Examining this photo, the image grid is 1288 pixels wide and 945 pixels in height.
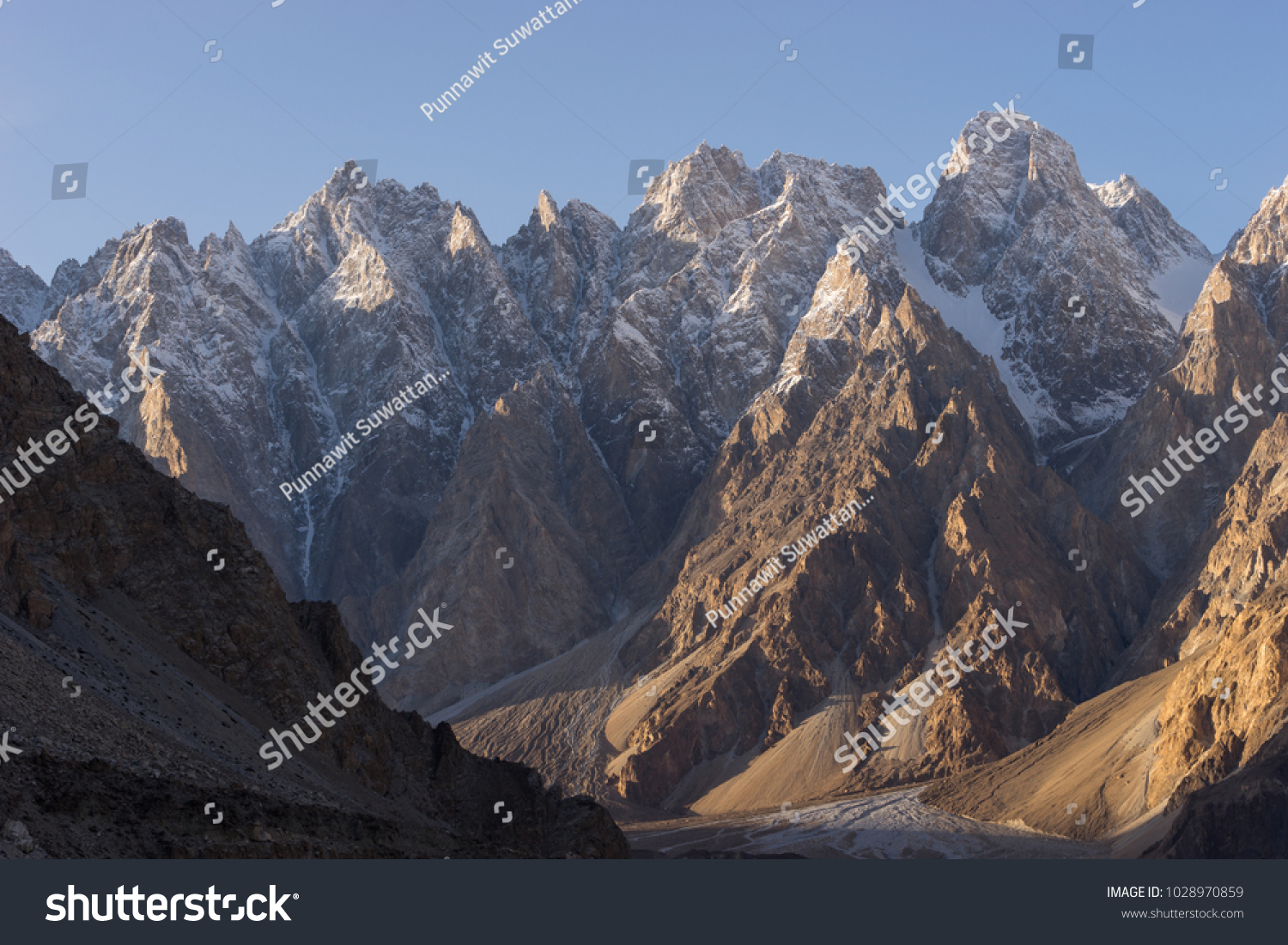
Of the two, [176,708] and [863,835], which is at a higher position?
[176,708]

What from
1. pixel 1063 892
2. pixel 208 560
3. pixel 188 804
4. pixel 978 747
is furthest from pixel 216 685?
pixel 978 747

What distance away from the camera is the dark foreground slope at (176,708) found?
154 feet

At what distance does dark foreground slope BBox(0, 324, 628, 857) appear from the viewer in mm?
47031

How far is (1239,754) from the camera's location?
427 feet

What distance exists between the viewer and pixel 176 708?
66.9 meters

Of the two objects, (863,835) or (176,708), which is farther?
(863,835)

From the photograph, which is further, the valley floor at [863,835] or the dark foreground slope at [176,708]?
the valley floor at [863,835]

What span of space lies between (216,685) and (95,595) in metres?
8.80

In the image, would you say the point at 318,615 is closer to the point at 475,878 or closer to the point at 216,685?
the point at 216,685

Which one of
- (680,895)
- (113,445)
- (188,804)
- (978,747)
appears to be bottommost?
(978,747)

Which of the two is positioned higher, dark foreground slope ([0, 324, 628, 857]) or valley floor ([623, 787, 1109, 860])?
dark foreground slope ([0, 324, 628, 857])

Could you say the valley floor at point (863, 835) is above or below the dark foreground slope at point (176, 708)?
below

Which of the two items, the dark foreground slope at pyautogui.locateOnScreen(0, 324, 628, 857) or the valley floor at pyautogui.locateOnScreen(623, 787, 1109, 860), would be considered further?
the valley floor at pyautogui.locateOnScreen(623, 787, 1109, 860)

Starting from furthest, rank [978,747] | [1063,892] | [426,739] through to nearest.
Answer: [978,747] < [426,739] < [1063,892]
